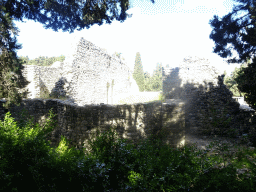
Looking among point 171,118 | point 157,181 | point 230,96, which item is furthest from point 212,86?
point 157,181

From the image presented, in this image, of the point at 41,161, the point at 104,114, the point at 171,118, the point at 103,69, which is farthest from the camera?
the point at 103,69

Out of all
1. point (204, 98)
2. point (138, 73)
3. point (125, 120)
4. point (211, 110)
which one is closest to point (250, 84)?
point (211, 110)

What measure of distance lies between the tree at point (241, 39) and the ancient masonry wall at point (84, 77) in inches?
341

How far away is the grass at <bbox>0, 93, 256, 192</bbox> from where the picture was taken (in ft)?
7.60

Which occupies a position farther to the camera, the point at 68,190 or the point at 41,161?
the point at 41,161

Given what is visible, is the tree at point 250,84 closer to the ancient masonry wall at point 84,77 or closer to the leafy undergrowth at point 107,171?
the leafy undergrowth at point 107,171

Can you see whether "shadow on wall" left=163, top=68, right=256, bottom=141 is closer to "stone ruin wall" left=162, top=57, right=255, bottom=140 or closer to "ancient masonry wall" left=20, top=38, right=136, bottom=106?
"stone ruin wall" left=162, top=57, right=255, bottom=140

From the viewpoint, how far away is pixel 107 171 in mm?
2621

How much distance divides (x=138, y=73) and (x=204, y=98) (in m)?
26.1

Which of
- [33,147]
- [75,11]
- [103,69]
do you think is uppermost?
[75,11]

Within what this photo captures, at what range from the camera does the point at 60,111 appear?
24.8 ft

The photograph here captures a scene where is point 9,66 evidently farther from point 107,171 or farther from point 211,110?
point 211,110

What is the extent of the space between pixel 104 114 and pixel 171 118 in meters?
2.46

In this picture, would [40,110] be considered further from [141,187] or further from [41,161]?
[141,187]
